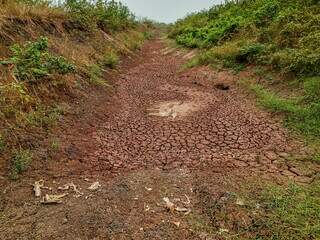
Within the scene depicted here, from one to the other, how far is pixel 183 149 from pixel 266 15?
16.7ft

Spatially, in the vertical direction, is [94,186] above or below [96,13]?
below

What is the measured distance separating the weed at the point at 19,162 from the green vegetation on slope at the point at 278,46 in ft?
9.39

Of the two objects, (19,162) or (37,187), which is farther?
(19,162)

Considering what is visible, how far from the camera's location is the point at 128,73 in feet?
25.0

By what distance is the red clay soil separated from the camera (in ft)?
8.44

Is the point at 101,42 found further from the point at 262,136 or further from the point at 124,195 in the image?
the point at 124,195

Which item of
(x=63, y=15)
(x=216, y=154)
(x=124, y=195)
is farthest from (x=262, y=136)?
(x=63, y=15)

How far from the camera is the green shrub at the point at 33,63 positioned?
425cm

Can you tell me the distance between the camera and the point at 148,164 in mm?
3502

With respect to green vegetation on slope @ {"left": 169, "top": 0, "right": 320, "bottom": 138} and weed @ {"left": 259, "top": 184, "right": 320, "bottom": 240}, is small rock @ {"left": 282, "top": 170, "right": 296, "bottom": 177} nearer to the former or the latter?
weed @ {"left": 259, "top": 184, "right": 320, "bottom": 240}

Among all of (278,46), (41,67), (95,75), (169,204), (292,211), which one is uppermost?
(41,67)

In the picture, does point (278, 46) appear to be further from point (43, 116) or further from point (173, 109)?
point (43, 116)

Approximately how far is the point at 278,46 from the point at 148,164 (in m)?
3.83

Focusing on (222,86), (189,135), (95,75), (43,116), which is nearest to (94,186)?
(43,116)
